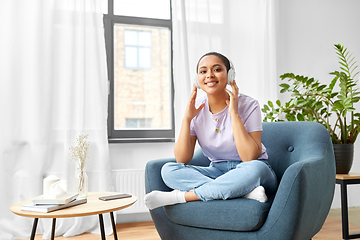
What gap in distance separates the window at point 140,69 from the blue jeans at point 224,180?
125cm

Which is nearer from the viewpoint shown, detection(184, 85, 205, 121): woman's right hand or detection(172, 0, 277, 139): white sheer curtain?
detection(184, 85, 205, 121): woman's right hand

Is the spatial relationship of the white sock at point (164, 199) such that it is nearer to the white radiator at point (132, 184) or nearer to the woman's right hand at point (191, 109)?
the woman's right hand at point (191, 109)

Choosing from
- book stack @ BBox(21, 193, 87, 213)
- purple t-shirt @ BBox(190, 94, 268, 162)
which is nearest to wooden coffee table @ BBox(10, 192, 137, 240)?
book stack @ BBox(21, 193, 87, 213)

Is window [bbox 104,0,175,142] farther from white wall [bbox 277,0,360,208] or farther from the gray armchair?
the gray armchair

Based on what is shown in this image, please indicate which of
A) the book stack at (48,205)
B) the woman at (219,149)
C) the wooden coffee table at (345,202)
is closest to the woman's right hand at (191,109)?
the woman at (219,149)

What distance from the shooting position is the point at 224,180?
1391 millimetres

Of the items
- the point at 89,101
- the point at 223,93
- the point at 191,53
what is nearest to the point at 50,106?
the point at 89,101

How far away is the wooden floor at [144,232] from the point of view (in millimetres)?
2268

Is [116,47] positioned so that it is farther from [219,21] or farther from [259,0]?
[259,0]

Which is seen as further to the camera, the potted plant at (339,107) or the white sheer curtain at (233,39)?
the white sheer curtain at (233,39)

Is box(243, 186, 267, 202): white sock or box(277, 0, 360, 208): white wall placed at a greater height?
box(277, 0, 360, 208): white wall

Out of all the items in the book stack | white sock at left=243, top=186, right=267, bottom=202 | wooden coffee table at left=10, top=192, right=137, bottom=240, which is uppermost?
white sock at left=243, top=186, right=267, bottom=202

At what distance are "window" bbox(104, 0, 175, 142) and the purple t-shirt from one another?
105 cm

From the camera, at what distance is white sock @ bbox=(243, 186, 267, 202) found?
4.44 ft
